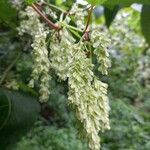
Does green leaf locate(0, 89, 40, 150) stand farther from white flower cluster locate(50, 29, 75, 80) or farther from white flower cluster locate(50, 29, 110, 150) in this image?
white flower cluster locate(50, 29, 110, 150)

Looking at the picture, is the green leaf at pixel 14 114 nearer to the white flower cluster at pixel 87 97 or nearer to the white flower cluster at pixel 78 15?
the white flower cluster at pixel 78 15

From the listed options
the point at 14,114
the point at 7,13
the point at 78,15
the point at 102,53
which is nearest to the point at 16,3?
the point at 7,13

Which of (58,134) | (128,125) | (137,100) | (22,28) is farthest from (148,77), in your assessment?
(22,28)

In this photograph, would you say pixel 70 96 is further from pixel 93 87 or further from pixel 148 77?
pixel 148 77

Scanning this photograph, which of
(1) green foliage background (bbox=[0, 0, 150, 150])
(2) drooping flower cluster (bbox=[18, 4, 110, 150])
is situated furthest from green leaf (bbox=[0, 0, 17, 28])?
(2) drooping flower cluster (bbox=[18, 4, 110, 150])

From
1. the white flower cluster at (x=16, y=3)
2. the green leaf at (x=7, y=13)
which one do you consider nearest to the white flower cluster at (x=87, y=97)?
the green leaf at (x=7, y=13)

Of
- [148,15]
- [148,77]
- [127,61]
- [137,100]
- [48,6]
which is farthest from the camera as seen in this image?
[148,77]

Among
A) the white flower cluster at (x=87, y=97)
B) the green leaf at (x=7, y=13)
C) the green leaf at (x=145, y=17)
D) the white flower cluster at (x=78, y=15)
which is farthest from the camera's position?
the green leaf at (x=145, y=17)

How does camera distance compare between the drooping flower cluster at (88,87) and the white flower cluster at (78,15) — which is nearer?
the drooping flower cluster at (88,87)
